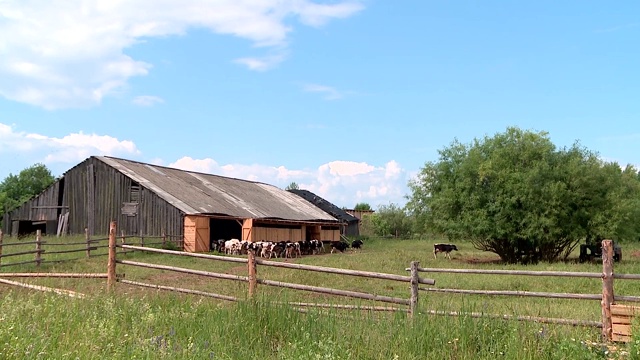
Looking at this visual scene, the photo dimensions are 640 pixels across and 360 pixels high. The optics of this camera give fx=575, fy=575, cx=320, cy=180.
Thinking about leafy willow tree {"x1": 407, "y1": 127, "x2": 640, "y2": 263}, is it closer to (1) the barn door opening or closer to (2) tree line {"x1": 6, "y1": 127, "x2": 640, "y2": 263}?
(2) tree line {"x1": 6, "y1": 127, "x2": 640, "y2": 263}

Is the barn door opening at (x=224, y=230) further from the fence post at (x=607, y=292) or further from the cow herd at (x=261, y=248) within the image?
the fence post at (x=607, y=292)

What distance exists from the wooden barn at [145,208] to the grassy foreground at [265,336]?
22.5 metres

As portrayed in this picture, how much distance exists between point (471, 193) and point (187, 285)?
57.4 ft

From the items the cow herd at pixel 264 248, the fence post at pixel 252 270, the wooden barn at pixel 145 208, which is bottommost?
the cow herd at pixel 264 248

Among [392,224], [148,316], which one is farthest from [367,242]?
[148,316]

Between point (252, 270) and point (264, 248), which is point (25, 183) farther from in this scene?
point (252, 270)

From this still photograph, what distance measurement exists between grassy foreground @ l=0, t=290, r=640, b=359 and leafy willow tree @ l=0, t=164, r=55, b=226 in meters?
68.3

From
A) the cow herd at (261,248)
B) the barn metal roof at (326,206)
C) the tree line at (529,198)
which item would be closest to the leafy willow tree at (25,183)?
the barn metal roof at (326,206)

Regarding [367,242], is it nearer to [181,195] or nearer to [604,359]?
[181,195]

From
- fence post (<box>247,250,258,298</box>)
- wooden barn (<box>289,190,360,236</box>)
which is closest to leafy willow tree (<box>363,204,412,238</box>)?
wooden barn (<box>289,190,360,236</box>)

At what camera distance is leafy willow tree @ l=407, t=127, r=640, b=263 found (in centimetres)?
2616

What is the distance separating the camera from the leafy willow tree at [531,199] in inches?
1030

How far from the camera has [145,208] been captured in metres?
30.0

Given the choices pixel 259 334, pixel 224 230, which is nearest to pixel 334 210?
pixel 224 230
